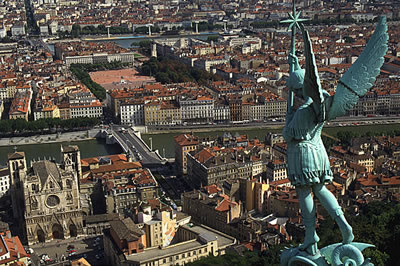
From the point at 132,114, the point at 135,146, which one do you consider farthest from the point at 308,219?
the point at 132,114

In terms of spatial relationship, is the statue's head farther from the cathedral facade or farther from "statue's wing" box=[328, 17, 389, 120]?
the cathedral facade

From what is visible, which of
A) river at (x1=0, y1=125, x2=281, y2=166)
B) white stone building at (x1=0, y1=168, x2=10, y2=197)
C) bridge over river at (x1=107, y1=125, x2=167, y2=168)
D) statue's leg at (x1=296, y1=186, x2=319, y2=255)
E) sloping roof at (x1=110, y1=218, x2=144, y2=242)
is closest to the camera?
statue's leg at (x1=296, y1=186, x2=319, y2=255)

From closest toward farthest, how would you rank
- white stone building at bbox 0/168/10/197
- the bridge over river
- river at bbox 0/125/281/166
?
white stone building at bbox 0/168/10/197 < the bridge over river < river at bbox 0/125/281/166

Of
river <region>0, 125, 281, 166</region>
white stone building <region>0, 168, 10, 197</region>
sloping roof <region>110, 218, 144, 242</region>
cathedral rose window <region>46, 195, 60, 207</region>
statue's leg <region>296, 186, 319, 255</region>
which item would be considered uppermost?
statue's leg <region>296, 186, 319, 255</region>

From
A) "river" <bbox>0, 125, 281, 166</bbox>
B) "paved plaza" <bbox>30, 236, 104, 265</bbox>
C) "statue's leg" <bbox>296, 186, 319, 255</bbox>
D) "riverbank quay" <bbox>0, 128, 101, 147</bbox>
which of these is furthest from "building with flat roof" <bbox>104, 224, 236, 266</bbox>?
"riverbank quay" <bbox>0, 128, 101, 147</bbox>

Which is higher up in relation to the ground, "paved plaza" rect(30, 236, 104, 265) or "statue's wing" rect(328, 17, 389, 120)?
"statue's wing" rect(328, 17, 389, 120)

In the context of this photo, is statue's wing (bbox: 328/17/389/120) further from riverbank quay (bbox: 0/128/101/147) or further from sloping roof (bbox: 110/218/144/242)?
riverbank quay (bbox: 0/128/101/147)

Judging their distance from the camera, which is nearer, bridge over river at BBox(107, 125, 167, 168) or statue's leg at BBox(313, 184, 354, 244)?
statue's leg at BBox(313, 184, 354, 244)

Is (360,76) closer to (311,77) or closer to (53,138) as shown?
(311,77)
